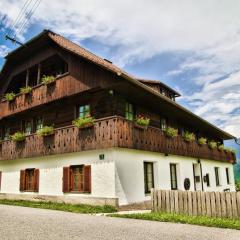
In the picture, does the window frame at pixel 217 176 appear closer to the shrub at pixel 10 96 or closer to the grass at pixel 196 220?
the grass at pixel 196 220

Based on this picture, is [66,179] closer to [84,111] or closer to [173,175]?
[84,111]

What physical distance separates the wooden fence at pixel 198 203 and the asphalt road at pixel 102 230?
4.71 feet

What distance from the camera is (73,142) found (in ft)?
47.2

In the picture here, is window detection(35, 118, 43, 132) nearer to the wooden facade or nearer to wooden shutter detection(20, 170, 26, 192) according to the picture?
the wooden facade

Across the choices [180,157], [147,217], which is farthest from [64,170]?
[180,157]

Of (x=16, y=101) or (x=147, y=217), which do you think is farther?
(x=16, y=101)

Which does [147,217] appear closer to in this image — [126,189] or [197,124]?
[126,189]

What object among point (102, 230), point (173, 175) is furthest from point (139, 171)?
point (102, 230)

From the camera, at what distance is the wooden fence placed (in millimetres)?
8987

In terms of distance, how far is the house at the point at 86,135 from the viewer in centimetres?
1338

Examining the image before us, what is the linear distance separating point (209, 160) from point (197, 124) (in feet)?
10.5

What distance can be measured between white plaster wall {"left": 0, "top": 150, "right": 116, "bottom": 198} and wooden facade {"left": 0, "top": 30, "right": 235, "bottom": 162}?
0.57 metres

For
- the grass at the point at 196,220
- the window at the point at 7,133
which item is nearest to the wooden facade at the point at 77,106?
the window at the point at 7,133

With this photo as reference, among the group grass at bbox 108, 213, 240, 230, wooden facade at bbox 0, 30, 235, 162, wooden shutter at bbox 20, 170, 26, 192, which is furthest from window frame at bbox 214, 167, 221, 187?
grass at bbox 108, 213, 240, 230
